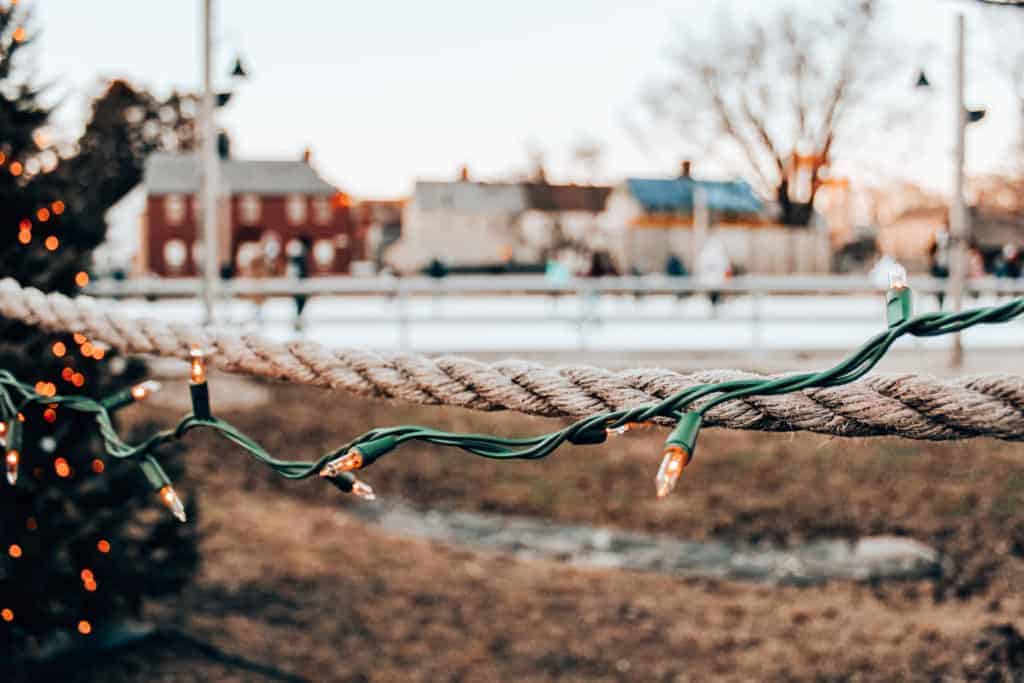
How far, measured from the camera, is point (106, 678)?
4.65m

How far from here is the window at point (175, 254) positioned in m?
71.1

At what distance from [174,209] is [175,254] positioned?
3.47 m

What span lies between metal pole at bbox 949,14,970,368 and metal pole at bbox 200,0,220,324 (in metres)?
9.36

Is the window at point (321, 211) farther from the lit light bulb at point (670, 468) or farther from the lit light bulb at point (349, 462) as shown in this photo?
the lit light bulb at point (670, 468)

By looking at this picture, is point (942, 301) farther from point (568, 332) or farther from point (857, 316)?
point (568, 332)

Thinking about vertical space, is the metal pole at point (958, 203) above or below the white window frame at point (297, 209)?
below

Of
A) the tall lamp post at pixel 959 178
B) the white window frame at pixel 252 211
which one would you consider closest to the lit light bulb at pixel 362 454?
the tall lamp post at pixel 959 178

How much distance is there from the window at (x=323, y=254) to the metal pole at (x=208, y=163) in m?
60.0

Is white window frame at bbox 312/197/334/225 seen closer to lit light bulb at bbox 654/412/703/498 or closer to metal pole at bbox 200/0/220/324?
metal pole at bbox 200/0/220/324

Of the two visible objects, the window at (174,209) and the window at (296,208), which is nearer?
the window at (174,209)

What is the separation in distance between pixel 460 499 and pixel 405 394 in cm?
850

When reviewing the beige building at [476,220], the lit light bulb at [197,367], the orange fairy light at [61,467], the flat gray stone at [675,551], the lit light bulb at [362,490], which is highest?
the beige building at [476,220]

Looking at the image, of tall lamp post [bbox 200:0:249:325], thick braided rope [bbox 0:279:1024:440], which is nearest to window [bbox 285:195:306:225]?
tall lamp post [bbox 200:0:249:325]

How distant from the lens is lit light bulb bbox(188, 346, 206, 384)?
176 cm
